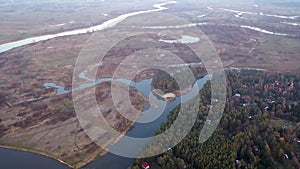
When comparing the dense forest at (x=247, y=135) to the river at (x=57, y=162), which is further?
the river at (x=57, y=162)

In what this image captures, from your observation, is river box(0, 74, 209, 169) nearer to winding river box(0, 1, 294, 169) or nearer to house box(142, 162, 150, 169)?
winding river box(0, 1, 294, 169)

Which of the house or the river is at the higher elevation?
the house

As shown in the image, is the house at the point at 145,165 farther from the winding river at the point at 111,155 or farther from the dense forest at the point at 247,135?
the winding river at the point at 111,155

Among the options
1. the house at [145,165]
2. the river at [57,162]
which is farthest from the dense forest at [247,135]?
the river at [57,162]

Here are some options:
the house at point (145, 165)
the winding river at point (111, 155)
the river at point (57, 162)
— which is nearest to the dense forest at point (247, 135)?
the house at point (145, 165)

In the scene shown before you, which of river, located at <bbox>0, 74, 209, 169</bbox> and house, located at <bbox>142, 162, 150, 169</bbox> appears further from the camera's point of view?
river, located at <bbox>0, 74, 209, 169</bbox>

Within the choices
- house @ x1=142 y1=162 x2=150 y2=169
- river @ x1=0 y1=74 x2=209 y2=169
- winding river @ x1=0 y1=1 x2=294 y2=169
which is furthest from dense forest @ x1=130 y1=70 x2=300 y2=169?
winding river @ x1=0 y1=1 x2=294 y2=169

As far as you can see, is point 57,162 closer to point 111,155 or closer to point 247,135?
point 111,155

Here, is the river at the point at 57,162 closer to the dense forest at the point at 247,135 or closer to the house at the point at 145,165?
the house at the point at 145,165

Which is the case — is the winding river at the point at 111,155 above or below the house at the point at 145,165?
below
